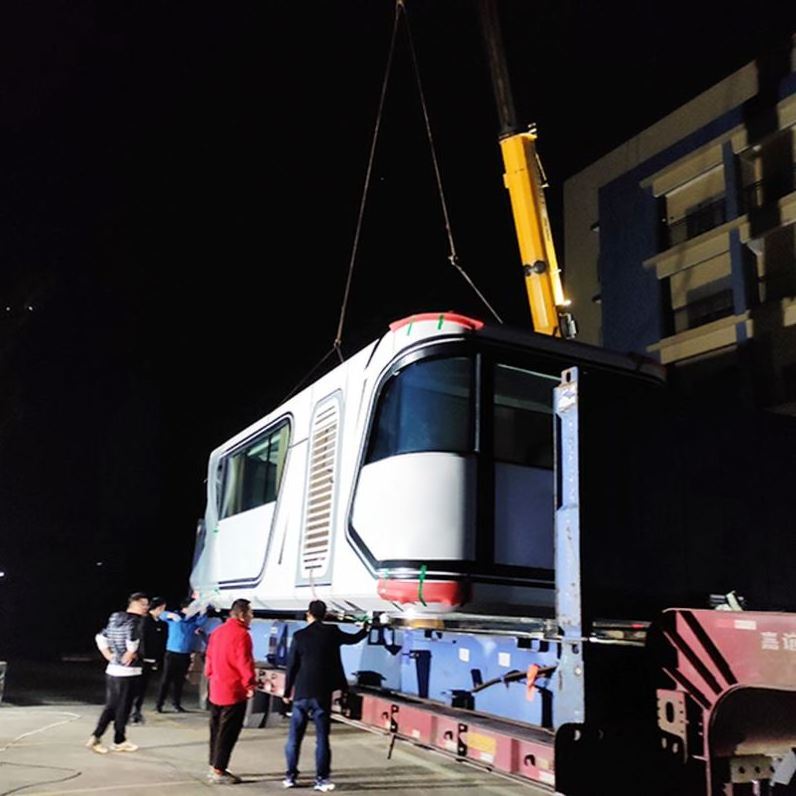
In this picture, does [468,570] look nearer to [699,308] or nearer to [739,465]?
[739,465]

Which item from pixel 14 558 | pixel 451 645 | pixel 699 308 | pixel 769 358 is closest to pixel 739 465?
pixel 451 645

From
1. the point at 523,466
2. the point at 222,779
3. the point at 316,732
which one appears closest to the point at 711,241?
the point at 523,466

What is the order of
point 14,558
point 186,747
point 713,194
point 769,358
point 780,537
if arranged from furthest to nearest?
point 14,558, point 713,194, point 769,358, point 186,747, point 780,537

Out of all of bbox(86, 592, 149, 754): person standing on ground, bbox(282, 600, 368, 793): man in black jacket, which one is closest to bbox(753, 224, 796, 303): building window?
bbox(282, 600, 368, 793): man in black jacket

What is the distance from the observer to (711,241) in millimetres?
24547

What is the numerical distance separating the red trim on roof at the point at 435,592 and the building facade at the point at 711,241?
1827 centimetres

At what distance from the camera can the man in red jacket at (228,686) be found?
7.49m

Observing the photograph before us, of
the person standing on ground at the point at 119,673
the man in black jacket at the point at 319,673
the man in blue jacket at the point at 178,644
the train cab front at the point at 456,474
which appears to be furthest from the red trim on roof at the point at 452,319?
the man in blue jacket at the point at 178,644

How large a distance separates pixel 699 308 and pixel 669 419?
21.7 m

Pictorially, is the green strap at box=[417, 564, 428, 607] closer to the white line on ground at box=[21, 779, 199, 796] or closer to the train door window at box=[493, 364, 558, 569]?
A: the train door window at box=[493, 364, 558, 569]

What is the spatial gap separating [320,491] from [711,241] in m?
20.3

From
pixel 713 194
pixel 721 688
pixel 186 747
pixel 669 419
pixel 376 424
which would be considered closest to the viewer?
pixel 721 688

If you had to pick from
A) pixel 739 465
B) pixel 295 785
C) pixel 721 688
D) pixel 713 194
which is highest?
pixel 713 194

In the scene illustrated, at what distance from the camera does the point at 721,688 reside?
4215 millimetres
